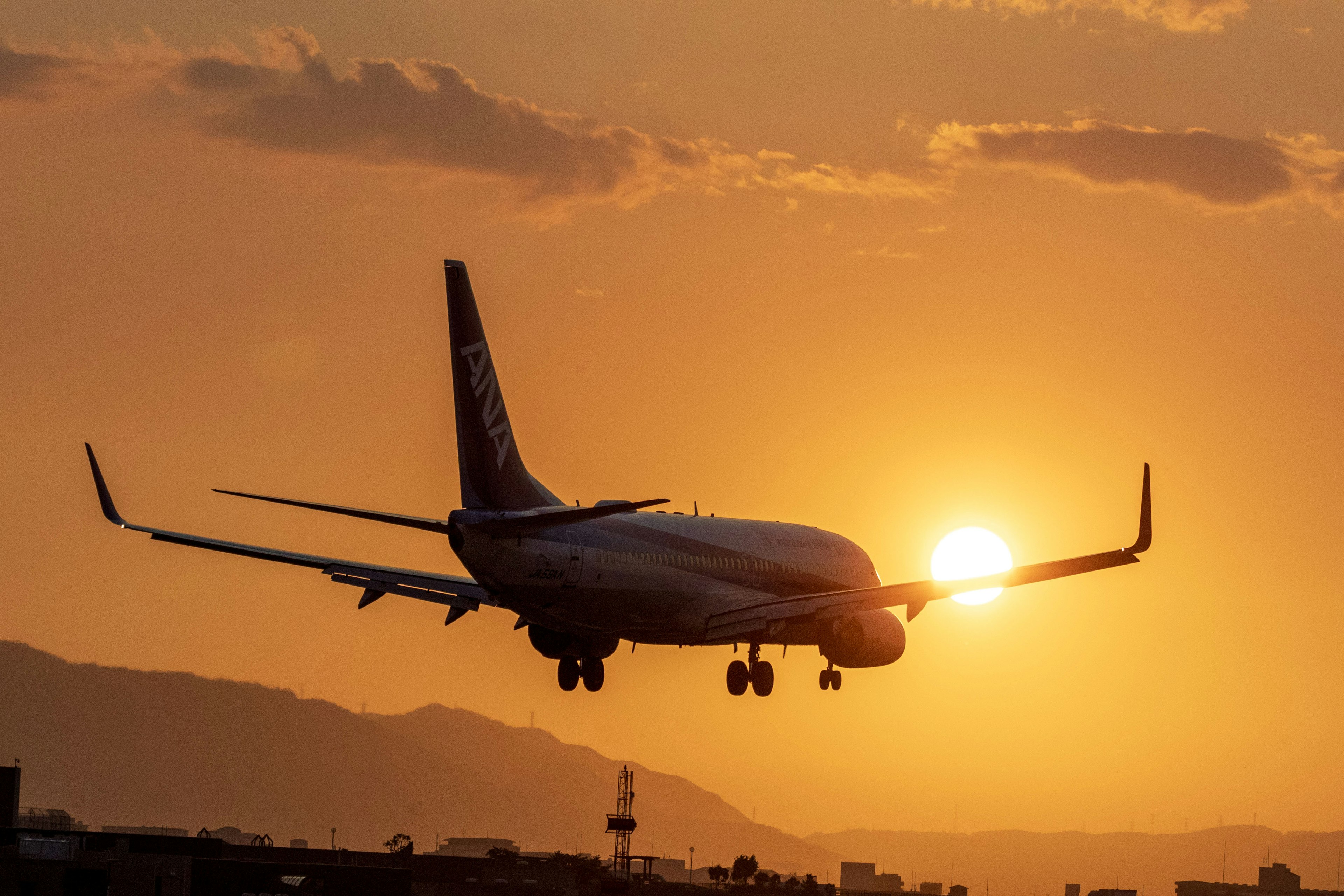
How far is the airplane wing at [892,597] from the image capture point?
53062mm

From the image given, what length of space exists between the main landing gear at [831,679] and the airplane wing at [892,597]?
9.27 ft

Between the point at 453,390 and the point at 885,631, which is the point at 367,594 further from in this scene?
the point at 885,631

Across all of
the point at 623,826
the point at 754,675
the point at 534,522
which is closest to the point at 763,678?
the point at 754,675

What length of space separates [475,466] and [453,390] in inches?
95.4

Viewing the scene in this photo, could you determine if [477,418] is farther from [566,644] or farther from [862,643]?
[862,643]

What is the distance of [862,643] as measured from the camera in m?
67.2

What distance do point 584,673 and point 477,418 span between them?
13422 millimetres

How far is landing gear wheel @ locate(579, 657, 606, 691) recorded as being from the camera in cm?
6450

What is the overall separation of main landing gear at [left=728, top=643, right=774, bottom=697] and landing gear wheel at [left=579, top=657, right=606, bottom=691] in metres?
4.81

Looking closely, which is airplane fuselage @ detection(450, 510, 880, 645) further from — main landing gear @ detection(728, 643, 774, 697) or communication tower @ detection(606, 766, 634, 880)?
communication tower @ detection(606, 766, 634, 880)

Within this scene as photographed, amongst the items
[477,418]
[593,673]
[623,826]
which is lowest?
[623,826]

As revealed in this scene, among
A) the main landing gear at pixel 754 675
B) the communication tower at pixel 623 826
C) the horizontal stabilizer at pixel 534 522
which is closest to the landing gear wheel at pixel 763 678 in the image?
the main landing gear at pixel 754 675

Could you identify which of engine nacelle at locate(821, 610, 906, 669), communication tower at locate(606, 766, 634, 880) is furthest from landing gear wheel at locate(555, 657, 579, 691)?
communication tower at locate(606, 766, 634, 880)

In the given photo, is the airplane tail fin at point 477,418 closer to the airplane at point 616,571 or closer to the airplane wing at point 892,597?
the airplane at point 616,571
